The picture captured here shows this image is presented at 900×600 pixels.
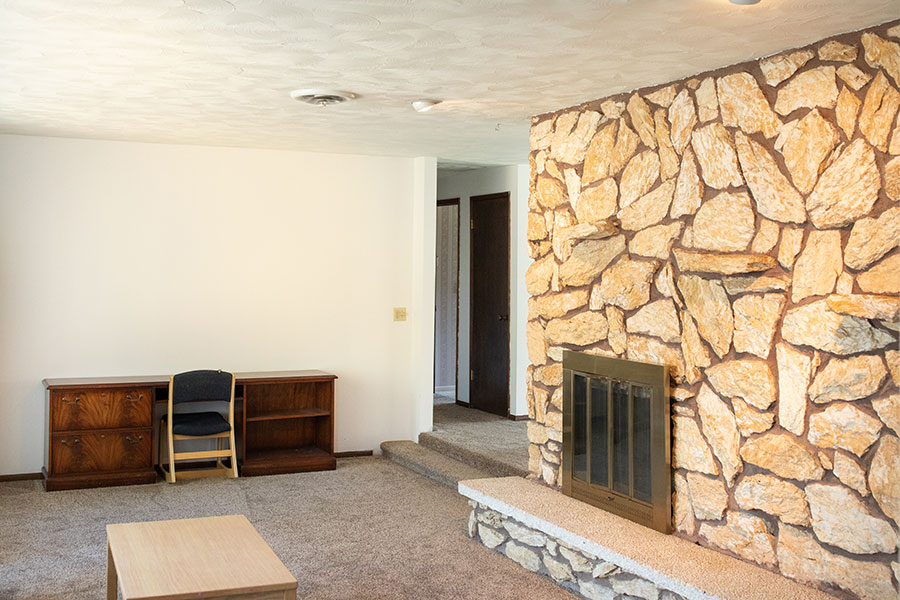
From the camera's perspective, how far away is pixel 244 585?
106 inches

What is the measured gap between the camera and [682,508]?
368 centimetres

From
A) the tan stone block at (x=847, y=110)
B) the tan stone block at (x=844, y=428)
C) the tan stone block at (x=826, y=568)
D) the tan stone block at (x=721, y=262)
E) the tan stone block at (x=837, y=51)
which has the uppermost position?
the tan stone block at (x=837, y=51)

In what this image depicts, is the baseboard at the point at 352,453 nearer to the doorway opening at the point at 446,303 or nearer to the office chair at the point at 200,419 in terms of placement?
the office chair at the point at 200,419

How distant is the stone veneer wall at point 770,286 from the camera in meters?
2.87

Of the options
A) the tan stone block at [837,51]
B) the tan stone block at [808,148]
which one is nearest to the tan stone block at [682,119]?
the tan stone block at [808,148]

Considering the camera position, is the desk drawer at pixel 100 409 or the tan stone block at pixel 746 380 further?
the desk drawer at pixel 100 409

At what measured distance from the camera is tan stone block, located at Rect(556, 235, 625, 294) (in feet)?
13.6

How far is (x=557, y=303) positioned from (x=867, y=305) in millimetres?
1889

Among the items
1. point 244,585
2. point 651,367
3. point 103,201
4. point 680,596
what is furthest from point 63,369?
point 680,596

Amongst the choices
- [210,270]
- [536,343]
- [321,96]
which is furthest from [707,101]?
[210,270]

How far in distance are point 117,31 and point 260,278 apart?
125 inches

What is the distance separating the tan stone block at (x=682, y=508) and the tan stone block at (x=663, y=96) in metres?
1.68

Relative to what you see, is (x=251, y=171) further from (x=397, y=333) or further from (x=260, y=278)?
(x=397, y=333)

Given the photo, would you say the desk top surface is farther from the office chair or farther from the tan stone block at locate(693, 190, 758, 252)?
the tan stone block at locate(693, 190, 758, 252)
